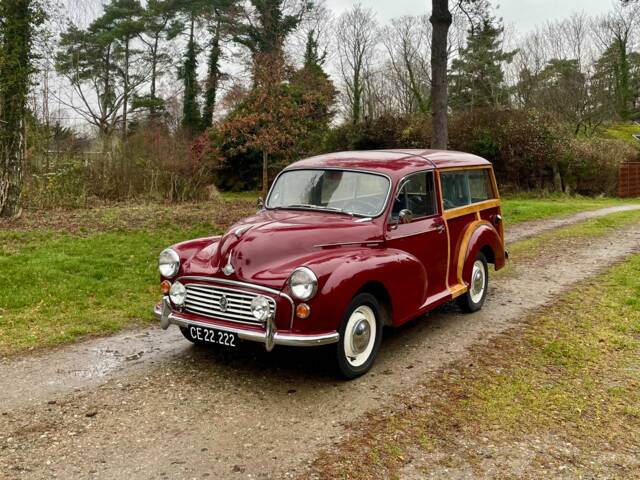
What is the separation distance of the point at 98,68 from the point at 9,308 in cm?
3244

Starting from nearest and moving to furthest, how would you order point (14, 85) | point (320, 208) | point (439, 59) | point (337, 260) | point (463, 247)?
point (337, 260)
point (320, 208)
point (463, 247)
point (14, 85)
point (439, 59)

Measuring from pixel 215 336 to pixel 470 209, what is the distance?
12.4ft

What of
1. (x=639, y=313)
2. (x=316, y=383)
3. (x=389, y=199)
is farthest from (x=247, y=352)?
(x=639, y=313)

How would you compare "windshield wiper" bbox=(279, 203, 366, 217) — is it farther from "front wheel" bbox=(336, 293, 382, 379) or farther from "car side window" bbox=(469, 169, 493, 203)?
"car side window" bbox=(469, 169, 493, 203)

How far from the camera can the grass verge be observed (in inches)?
133

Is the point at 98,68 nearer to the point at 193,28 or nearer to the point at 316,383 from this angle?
the point at 193,28

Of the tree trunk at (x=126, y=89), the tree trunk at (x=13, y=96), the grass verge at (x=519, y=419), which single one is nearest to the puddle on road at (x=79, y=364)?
the grass verge at (x=519, y=419)

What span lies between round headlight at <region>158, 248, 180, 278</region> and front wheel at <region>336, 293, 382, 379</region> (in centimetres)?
166

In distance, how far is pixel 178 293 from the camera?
190 inches

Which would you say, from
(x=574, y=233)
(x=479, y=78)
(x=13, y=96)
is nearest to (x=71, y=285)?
(x=13, y=96)

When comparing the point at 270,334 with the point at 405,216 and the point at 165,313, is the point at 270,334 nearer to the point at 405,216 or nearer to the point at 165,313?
the point at 165,313

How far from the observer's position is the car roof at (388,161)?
5.74 meters

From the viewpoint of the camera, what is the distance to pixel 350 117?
129 ft

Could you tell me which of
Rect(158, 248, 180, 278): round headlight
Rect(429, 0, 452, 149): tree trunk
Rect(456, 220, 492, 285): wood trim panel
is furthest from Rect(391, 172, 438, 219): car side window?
Rect(429, 0, 452, 149): tree trunk
